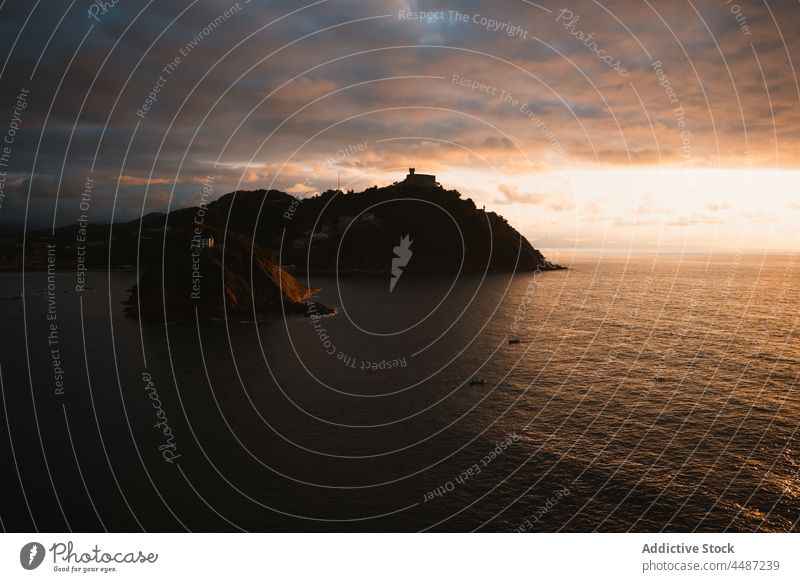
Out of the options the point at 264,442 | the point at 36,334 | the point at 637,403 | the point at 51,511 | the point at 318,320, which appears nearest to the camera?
the point at 51,511

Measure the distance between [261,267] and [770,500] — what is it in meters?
109

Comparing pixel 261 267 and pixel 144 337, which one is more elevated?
pixel 261 267

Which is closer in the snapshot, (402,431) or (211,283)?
(402,431)

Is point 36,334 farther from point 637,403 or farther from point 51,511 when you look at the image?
point 637,403

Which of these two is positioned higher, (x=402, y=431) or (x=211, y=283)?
(x=211, y=283)

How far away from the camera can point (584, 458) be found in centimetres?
4234

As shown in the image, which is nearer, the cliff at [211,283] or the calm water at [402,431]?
the calm water at [402,431]

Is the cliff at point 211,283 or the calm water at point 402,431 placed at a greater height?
the cliff at point 211,283

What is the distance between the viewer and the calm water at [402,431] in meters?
34.1

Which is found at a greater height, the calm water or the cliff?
the cliff

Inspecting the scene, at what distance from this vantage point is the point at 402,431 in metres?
48.5

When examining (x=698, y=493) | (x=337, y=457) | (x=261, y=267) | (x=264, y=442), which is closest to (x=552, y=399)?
(x=698, y=493)

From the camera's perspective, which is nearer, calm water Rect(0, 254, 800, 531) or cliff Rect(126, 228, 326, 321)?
calm water Rect(0, 254, 800, 531)

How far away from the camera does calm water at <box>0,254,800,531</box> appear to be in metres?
34.1
